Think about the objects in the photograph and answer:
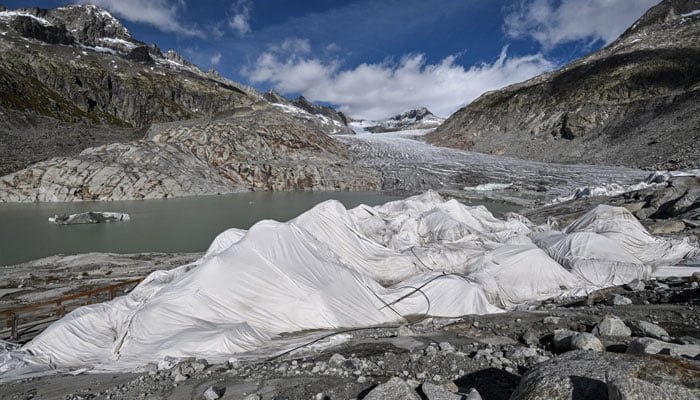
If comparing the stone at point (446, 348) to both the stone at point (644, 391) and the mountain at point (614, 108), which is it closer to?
the stone at point (644, 391)

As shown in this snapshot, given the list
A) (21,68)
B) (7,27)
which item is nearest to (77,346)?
(21,68)

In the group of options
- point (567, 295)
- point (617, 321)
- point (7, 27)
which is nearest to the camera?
point (617, 321)

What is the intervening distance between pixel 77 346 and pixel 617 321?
9405 mm

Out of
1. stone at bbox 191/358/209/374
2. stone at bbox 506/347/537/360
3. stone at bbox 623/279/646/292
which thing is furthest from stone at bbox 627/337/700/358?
stone at bbox 191/358/209/374

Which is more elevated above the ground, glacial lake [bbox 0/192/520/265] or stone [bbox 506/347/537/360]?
glacial lake [bbox 0/192/520/265]

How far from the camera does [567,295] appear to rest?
9680 millimetres

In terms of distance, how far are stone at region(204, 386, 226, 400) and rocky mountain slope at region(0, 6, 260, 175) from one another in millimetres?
50824

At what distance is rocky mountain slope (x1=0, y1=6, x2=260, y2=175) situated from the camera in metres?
50.0

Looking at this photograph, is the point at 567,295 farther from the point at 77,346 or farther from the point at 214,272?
the point at 77,346

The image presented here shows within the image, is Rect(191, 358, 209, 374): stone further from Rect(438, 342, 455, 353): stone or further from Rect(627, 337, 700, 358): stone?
Rect(627, 337, 700, 358): stone

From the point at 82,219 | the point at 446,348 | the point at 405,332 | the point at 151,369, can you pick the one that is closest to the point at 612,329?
the point at 446,348

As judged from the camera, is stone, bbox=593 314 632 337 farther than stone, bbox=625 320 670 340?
Yes

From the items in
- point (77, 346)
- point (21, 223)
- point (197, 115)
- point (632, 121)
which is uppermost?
point (197, 115)

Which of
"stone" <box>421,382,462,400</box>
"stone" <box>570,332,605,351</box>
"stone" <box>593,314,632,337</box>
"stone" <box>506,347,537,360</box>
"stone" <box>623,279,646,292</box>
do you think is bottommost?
"stone" <box>623,279,646,292</box>
